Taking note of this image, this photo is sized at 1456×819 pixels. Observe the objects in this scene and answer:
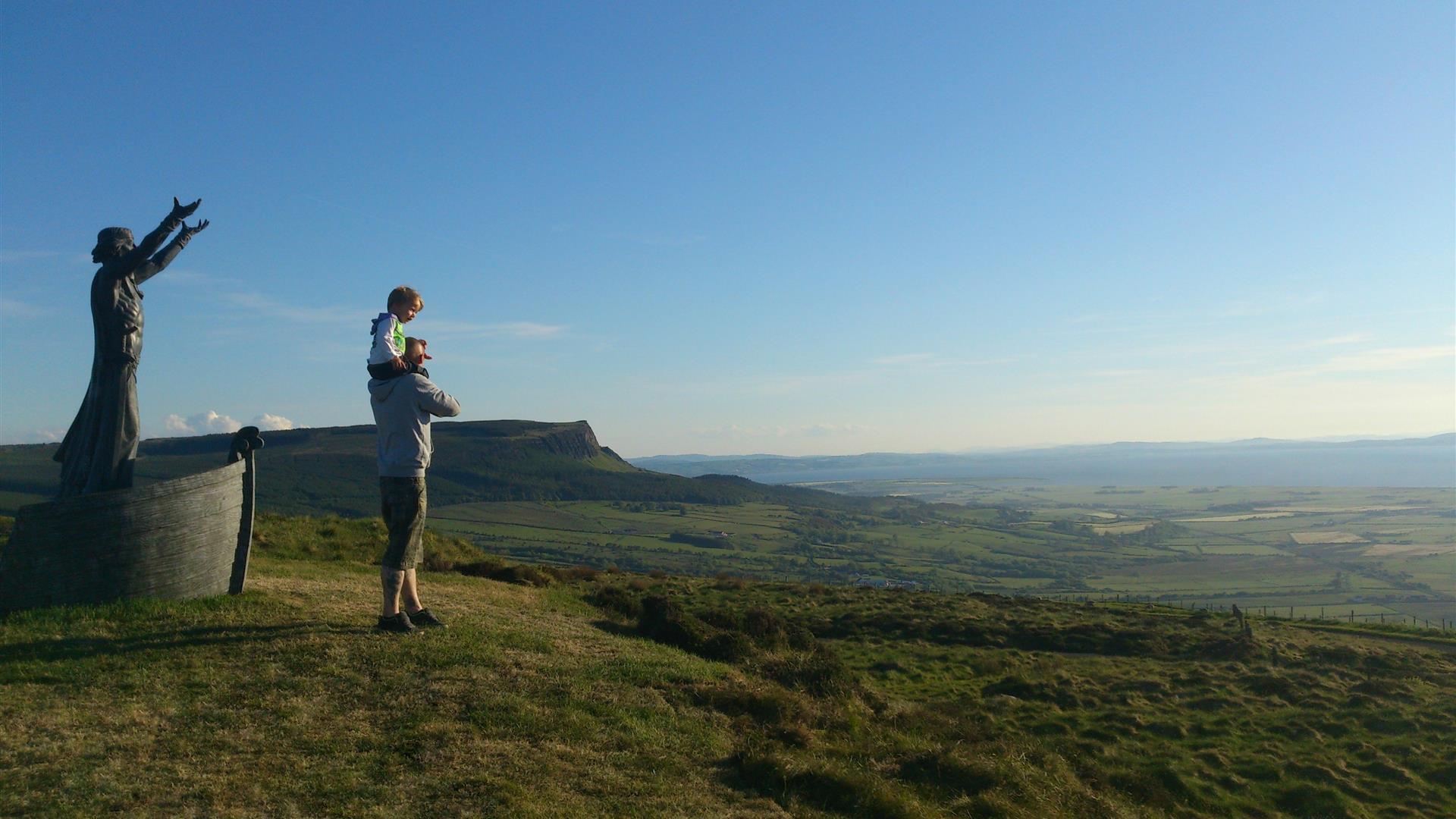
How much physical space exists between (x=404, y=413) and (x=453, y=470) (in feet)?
495

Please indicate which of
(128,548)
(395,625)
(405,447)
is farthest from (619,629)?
(128,548)

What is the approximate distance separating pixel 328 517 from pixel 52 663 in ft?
64.1

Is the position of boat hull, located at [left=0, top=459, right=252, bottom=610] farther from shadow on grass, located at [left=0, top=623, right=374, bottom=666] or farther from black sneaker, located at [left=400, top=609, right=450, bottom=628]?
black sneaker, located at [left=400, top=609, right=450, bottom=628]

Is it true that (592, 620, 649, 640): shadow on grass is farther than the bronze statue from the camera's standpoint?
Yes

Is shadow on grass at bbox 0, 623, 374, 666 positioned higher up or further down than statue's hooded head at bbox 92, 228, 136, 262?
further down

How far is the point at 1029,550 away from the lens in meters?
124

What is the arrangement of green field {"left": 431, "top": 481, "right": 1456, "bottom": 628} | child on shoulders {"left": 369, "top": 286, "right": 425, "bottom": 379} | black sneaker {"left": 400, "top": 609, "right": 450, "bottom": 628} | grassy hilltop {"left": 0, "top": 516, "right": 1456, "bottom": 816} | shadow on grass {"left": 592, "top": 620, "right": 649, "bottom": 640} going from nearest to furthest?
grassy hilltop {"left": 0, "top": 516, "right": 1456, "bottom": 816} → child on shoulders {"left": 369, "top": 286, "right": 425, "bottom": 379} → black sneaker {"left": 400, "top": 609, "right": 450, "bottom": 628} → shadow on grass {"left": 592, "top": 620, "right": 649, "bottom": 640} → green field {"left": 431, "top": 481, "right": 1456, "bottom": 628}

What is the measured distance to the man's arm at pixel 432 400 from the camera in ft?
31.3

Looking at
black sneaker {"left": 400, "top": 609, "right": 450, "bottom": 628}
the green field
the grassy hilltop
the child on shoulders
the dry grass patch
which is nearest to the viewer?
the dry grass patch

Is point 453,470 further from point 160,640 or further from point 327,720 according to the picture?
point 327,720

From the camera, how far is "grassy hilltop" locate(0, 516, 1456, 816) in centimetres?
645

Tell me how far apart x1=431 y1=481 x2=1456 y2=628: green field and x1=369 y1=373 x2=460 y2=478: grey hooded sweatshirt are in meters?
69.4

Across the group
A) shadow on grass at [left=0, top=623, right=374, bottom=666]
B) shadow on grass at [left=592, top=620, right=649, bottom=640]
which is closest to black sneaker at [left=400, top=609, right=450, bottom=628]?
shadow on grass at [left=0, top=623, right=374, bottom=666]

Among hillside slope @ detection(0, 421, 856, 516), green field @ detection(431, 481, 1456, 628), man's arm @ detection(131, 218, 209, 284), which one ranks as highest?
man's arm @ detection(131, 218, 209, 284)
